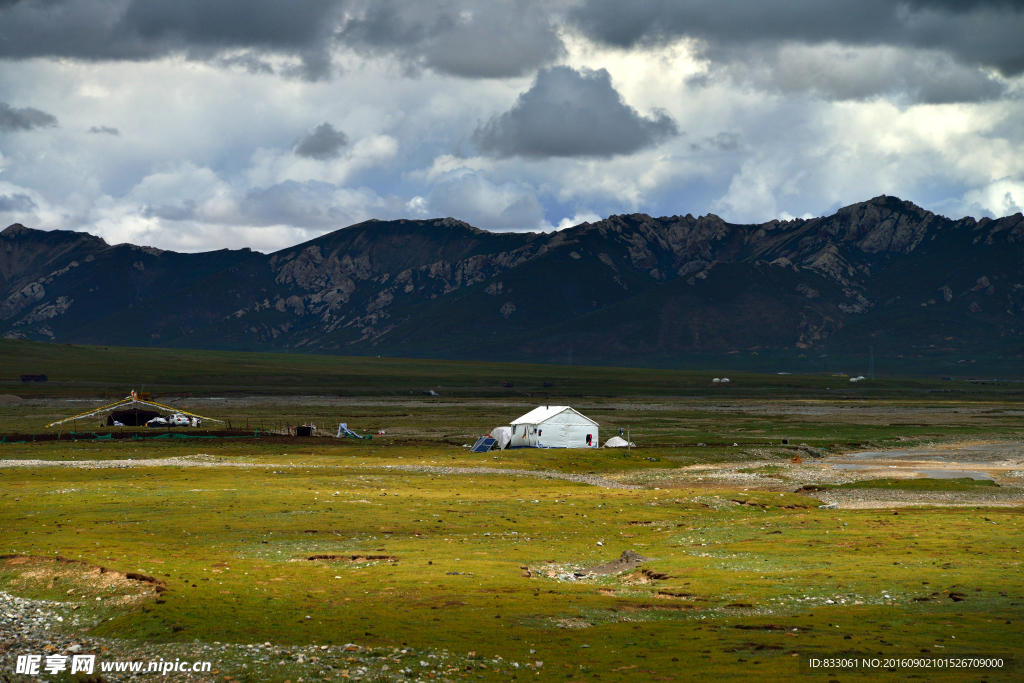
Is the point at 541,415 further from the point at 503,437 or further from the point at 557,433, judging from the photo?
the point at 503,437

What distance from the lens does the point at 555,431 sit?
8819 cm

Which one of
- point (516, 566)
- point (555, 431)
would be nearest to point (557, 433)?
point (555, 431)

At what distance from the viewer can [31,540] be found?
34.2 m

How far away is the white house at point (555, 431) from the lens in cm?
8788

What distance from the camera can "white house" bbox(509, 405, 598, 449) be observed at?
288 ft

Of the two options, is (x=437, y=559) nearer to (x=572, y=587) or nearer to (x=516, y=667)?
(x=572, y=587)

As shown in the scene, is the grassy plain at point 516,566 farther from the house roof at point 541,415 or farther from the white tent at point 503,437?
the white tent at point 503,437

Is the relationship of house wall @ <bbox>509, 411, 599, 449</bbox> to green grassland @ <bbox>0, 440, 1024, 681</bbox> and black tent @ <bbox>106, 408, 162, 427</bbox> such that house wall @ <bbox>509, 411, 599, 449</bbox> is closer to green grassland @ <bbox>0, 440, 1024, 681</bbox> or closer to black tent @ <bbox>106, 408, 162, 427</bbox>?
green grassland @ <bbox>0, 440, 1024, 681</bbox>

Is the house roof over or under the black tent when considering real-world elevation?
over

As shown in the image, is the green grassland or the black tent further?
the black tent

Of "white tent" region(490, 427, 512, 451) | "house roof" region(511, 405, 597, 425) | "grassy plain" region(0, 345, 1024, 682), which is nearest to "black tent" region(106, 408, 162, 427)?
"grassy plain" region(0, 345, 1024, 682)

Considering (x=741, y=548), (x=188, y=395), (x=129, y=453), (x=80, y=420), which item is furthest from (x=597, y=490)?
(x=188, y=395)

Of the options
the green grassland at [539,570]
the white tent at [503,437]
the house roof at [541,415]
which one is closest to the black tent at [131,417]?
the white tent at [503,437]

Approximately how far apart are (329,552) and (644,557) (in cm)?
1259
